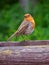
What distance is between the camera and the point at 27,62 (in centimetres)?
291

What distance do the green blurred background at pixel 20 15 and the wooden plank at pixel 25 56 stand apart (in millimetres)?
3294

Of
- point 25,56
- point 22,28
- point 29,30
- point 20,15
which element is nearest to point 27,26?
point 29,30

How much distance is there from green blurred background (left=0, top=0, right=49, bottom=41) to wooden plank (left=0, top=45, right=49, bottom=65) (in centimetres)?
329

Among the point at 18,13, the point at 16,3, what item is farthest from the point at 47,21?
the point at 16,3

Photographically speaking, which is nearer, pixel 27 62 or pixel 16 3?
pixel 27 62

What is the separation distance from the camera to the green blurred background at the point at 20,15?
7066 mm

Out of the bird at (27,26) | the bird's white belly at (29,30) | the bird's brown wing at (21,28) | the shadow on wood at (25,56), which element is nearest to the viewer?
the shadow on wood at (25,56)

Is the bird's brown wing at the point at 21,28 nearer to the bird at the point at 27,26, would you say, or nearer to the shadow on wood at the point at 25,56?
A: the bird at the point at 27,26

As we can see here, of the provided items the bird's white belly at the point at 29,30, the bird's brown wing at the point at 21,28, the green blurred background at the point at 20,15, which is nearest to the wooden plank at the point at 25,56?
the bird's brown wing at the point at 21,28

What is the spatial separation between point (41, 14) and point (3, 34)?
0.93 m

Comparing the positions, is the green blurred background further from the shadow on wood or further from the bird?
the shadow on wood

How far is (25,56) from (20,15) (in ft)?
17.7

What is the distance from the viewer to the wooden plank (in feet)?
9.50

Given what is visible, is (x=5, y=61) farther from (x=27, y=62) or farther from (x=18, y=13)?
(x=18, y=13)
